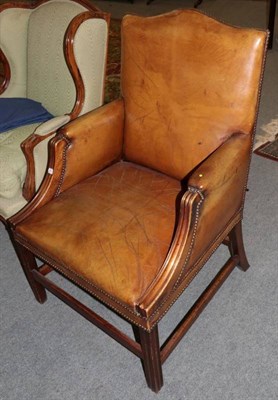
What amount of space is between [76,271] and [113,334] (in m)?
0.24

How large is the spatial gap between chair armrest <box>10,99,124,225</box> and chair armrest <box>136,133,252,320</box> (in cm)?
44

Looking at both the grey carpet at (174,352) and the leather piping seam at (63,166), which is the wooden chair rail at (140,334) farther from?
the leather piping seam at (63,166)

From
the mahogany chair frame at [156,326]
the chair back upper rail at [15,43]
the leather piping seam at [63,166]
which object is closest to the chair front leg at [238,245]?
the mahogany chair frame at [156,326]

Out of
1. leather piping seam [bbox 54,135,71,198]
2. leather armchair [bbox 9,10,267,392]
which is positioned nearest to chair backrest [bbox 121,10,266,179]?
leather armchair [bbox 9,10,267,392]

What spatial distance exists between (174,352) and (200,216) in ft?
1.93

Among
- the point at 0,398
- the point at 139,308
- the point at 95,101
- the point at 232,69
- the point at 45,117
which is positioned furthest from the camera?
the point at 45,117

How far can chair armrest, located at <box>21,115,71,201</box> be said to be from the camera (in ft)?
5.02

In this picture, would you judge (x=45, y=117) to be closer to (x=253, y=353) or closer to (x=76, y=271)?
(x=76, y=271)

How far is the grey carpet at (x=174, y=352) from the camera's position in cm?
131

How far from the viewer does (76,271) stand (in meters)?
1.18

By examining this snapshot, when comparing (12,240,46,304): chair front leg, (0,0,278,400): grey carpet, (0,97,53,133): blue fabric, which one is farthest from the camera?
(0,97,53,133): blue fabric

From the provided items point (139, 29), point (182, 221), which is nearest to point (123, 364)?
point (182, 221)

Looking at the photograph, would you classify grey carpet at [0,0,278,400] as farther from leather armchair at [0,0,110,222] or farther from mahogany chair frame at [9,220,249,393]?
leather armchair at [0,0,110,222]

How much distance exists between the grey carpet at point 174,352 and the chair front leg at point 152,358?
0.06m
